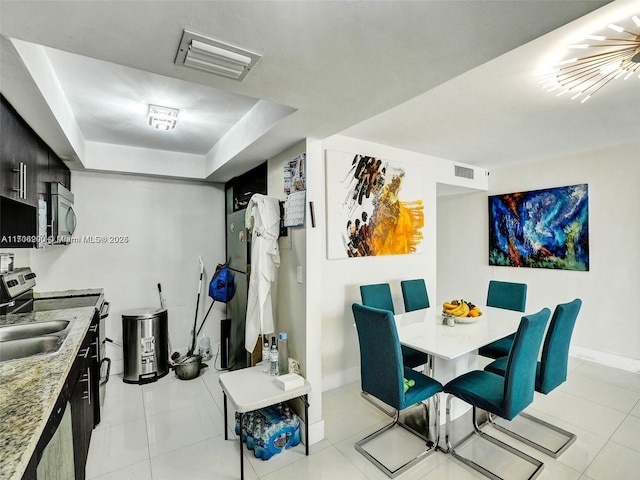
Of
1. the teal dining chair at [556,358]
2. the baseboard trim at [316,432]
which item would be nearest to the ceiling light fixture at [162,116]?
the baseboard trim at [316,432]

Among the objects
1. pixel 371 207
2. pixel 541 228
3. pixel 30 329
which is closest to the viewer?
pixel 30 329

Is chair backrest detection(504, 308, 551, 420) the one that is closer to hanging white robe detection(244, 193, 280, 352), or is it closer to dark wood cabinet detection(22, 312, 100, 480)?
hanging white robe detection(244, 193, 280, 352)

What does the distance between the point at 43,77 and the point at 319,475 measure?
273 cm

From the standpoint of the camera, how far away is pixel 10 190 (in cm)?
176

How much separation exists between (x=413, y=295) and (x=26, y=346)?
10.1 feet

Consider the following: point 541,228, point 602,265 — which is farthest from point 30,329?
point 602,265

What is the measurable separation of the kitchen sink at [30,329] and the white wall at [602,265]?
5.06 meters

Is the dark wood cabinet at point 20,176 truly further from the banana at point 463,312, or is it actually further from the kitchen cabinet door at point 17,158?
the banana at point 463,312

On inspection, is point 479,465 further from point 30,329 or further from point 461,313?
point 30,329

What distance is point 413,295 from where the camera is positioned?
343 centimetres

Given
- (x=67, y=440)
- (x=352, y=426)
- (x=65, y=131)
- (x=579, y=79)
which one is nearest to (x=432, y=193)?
(x=579, y=79)

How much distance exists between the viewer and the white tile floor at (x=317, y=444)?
202 cm

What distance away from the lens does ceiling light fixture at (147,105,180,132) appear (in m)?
2.43

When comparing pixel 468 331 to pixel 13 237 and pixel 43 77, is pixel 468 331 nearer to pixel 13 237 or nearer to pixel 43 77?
pixel 43 77
